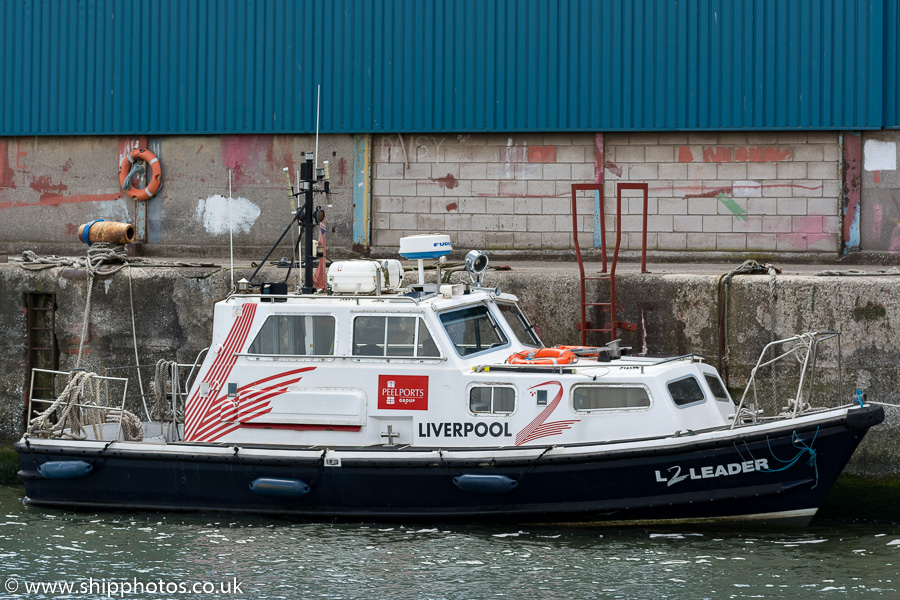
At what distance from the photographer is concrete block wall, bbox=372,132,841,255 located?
47.2 ft

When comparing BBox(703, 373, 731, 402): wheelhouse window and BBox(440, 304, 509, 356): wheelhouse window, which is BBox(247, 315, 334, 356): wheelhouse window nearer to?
BBox(440, 304, 509, 356): wheelhouse window

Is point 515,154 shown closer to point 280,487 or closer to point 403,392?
point 403,392

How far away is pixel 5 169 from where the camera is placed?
16547 mm

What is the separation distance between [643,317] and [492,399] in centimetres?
252

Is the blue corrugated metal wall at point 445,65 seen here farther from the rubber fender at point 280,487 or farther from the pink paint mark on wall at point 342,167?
the rubber fender at point 280,487

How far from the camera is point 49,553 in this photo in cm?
895

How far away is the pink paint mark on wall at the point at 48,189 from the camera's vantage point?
645 inches

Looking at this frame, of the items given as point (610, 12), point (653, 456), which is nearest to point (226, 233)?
point (610, 12)

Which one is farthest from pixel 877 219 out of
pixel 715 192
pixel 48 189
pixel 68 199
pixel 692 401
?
pixel 48 189

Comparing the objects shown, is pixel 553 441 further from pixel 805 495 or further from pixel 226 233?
pixel 226 233

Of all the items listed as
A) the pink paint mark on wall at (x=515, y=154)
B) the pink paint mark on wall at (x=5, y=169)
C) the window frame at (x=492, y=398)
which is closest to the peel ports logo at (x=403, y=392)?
the window frame at (x=492, y=398)

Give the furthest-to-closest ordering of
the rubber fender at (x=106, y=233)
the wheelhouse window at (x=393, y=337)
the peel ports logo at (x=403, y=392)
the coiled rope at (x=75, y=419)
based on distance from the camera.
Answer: the rubber fender at (x=106, y=233) → the coiled rope at (x=75, y=419) → the wheelhouse window at (x=393, y=337) → the peel ports logo at (x=403, y=392)

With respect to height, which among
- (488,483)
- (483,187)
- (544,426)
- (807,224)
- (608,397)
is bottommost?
(488,483)

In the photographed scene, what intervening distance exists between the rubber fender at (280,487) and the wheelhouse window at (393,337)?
1.24m
